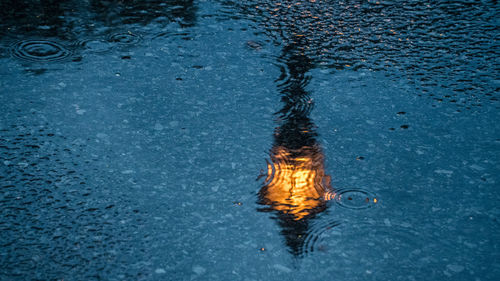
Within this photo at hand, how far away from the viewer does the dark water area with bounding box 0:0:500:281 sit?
2.64 m

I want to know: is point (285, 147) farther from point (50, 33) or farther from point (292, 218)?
point (50, 33)

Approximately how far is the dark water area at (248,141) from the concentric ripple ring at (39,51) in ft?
0.05

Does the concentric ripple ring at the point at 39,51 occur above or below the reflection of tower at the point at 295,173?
above

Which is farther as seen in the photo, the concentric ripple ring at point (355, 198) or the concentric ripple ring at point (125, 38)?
the concentric ripple ring at point (125, 38)

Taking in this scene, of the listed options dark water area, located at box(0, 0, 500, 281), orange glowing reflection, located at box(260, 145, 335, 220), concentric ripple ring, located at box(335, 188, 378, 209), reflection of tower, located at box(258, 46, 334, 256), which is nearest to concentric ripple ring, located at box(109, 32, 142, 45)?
dark water area, located at box(0, 0, 500, 281)

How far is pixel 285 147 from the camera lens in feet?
11.2

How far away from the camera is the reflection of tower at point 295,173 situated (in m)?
2.89

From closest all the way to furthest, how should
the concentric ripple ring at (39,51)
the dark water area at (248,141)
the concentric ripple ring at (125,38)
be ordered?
the dark water area at (248,141) → the concentric ripple ring at (39,51) → the concentric ripple ring at (125,38)

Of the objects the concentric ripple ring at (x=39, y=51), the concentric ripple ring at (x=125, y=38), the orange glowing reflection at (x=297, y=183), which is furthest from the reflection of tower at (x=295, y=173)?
the concentric ripple ring at (x=39, y=51)

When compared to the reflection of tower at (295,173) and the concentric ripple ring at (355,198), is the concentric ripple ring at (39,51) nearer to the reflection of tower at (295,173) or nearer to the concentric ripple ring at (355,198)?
the reflection of tower at (295,173)

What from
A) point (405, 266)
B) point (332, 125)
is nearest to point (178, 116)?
point (332, 125)

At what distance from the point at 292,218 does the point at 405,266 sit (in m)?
0.66

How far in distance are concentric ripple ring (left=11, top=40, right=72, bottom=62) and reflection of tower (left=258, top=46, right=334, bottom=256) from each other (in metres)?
1.82

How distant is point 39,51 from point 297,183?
8.08ft
